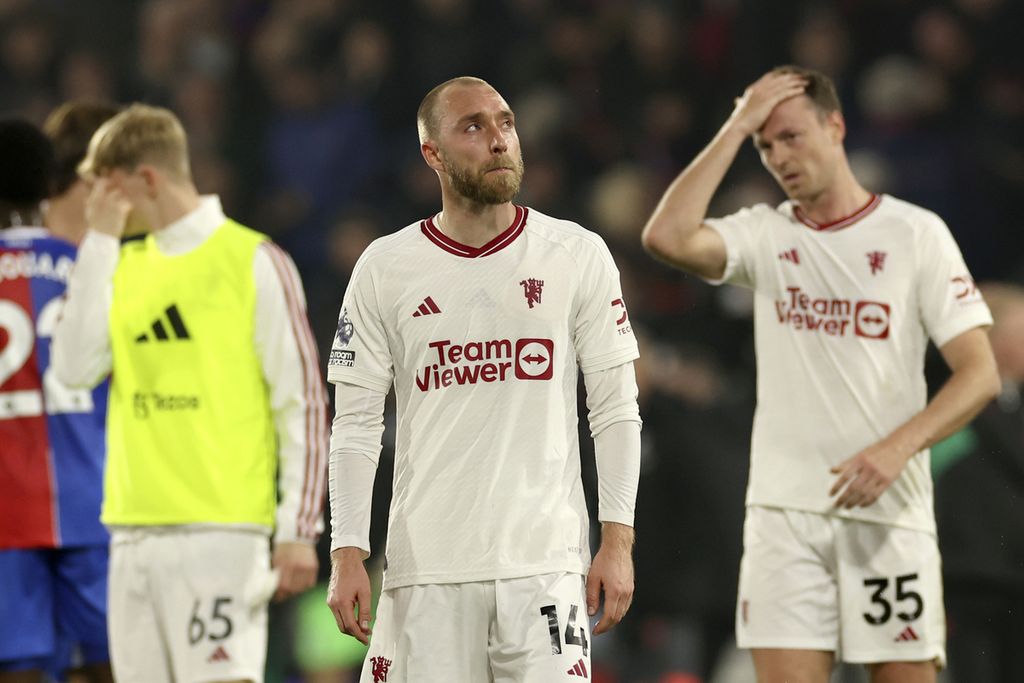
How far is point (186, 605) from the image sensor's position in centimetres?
454

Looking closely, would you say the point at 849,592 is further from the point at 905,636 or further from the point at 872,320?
the point at 872,320

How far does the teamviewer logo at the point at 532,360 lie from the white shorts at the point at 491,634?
1.57 ft

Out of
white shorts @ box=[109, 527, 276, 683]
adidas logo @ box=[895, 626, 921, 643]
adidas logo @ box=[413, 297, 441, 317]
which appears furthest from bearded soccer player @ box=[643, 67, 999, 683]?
white shorts @ box=[109, 527, 276, 683]

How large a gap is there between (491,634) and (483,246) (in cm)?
95

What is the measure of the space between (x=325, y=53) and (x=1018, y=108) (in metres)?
4.49

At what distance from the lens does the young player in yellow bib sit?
4.55 meters

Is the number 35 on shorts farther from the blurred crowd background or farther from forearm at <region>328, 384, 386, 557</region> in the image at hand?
the blurred crowd background

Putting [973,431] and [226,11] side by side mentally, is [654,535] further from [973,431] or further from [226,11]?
[226,11]

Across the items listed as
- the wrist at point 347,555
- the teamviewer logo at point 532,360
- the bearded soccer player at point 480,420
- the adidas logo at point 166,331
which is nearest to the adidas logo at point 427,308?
the bearded soccer player at point 480,420

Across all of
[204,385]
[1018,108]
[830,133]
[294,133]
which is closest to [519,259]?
[204,385]

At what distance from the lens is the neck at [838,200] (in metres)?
4.95

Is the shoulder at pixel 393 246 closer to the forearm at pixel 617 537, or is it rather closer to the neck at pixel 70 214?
the forearm at pixel 617 537

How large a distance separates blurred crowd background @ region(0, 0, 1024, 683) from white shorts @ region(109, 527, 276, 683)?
2490 millimetres

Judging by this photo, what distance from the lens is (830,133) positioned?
4.97m
